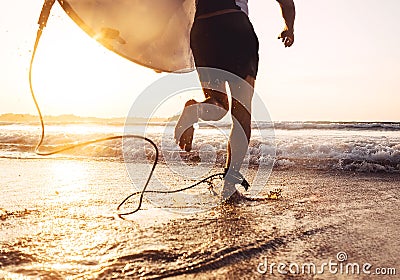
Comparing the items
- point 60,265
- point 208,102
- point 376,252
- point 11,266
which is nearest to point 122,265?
point 60,265

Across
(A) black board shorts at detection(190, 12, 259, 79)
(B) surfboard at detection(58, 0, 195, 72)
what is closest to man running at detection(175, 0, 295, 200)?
(A) black board shorts at detection(190, 12, 259, 79)

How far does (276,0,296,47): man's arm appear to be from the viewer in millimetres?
2750

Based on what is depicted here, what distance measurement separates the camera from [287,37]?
9.13 feet

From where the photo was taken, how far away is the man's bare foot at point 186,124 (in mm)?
2443

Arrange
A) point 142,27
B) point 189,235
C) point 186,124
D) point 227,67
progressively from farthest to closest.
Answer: point 142,27 < point 227,67 < point 186,124 < point 189,235

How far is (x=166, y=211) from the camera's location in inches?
87.4

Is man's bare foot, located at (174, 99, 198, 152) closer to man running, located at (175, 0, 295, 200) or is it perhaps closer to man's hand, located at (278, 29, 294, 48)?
man running, located at (175, 0, 295, 200)

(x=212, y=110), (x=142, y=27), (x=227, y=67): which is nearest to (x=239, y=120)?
(x=212, y=110)

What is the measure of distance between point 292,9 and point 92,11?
1253mm

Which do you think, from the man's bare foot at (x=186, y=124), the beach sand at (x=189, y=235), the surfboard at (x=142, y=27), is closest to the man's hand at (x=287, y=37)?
the surfboard at (x=142, y=27)

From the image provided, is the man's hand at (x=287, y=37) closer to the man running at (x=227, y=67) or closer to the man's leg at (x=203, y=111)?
the man running at (x=227, y=67)

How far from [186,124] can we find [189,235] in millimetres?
899

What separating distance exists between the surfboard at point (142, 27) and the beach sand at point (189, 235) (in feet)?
3.11

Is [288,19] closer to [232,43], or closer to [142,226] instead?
[232,43]
